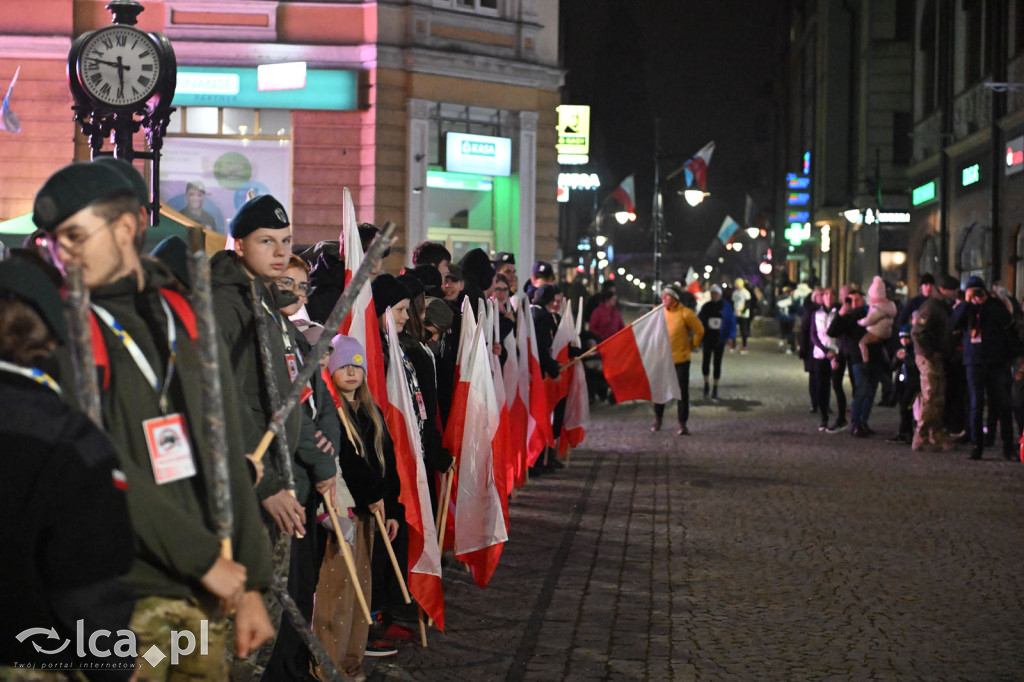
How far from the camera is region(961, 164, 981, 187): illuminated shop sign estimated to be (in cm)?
3293

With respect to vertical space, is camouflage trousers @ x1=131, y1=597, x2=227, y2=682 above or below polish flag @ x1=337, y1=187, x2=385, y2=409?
below

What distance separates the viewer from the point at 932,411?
15.5 metres

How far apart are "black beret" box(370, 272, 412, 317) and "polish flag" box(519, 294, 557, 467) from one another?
5184 mm

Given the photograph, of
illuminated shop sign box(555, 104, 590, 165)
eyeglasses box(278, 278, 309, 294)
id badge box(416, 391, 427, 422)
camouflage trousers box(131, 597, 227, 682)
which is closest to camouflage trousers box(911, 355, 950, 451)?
id badge box(416, 391, 427, 422)

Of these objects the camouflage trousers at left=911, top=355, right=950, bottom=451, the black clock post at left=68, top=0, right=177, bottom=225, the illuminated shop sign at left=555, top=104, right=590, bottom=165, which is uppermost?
the illuminated shop sign at left=555, top=104, right=590, bottom=165

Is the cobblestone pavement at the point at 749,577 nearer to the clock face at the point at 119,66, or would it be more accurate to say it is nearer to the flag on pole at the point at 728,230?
the clock face at the point at 119,66

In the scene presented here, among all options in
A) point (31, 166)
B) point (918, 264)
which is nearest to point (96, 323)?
point (31, 166)

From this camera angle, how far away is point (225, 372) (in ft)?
10.4

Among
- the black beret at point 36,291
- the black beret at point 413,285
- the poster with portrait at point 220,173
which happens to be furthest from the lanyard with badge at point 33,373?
the poster with portrait at point 220,173

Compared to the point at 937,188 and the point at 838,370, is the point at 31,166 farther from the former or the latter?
the point at 937,188

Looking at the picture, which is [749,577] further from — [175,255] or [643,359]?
[643,359]

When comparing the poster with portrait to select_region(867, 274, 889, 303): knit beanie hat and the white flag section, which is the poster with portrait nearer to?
select_region(867, 274, 889, 303): knit beanie hat

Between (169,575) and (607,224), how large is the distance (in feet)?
163

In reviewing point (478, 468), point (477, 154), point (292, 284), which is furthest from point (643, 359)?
point (477, 154)
